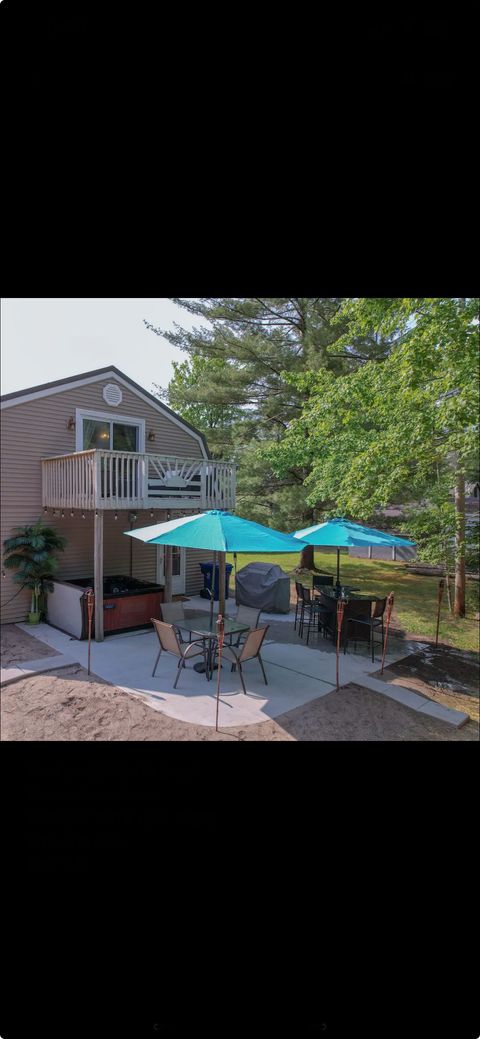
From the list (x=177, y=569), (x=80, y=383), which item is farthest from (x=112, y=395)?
(x=177, y=569)

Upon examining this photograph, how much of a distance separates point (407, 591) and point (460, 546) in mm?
3148

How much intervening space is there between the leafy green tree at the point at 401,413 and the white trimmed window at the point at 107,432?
338cm

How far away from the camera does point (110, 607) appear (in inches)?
254

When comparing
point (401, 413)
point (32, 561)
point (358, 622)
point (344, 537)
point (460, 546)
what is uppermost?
point (401, 413)

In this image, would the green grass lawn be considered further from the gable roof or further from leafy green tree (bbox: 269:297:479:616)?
the gable roof

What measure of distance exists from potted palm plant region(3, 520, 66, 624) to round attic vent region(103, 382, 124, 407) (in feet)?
8.93

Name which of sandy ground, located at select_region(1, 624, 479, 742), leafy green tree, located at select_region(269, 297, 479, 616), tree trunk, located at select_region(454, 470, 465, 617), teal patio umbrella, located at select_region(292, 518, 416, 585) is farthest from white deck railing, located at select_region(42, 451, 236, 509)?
tree trunk, located at select_region(454, 470, 465, 617)

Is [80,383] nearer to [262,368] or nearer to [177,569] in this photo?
[177,569]

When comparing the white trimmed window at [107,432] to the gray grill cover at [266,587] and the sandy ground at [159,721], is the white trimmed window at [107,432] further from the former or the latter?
the sandy ground at [159,721]

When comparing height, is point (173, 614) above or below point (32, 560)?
below

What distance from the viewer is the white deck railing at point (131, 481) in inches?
254
